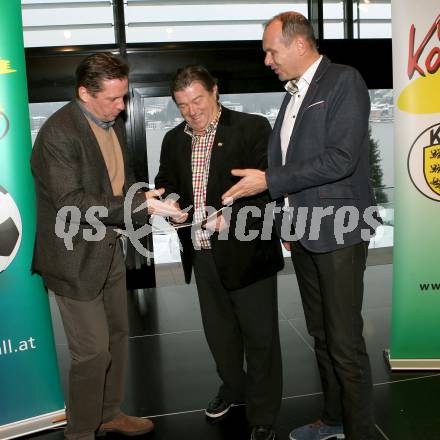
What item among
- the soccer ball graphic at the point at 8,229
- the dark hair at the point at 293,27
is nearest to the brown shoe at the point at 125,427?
the soccer ball graphic at the point at 8,229

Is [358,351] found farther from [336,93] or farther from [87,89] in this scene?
[87,89]

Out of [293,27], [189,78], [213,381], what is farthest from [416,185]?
[213,381]

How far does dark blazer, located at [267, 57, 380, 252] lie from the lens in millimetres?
1989

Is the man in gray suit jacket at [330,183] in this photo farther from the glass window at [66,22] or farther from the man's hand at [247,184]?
the glass window at [66,22]

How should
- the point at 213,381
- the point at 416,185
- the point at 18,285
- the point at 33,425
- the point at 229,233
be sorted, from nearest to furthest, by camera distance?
the point at 229,233 → the point at 18,285 → the point at 33,425 → the point at 416,185 → the point at 213,381

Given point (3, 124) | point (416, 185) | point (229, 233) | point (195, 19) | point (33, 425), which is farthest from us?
point (195, 19)

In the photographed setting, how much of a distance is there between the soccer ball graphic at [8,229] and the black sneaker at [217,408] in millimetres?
1281

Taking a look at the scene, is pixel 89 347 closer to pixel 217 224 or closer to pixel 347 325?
pixel 217 224

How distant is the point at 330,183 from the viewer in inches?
82.4

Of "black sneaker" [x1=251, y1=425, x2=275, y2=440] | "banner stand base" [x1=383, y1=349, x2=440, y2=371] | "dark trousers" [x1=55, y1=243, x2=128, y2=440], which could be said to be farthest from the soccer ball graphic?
"banner stand base" [x1=383, y1=349, x2=440, y2=371]

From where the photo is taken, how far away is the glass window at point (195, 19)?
16.4 ft

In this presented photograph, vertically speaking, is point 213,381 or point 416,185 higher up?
point 416,185

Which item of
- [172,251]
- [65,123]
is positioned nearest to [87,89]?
[65,123]

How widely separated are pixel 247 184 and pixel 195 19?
348cm
